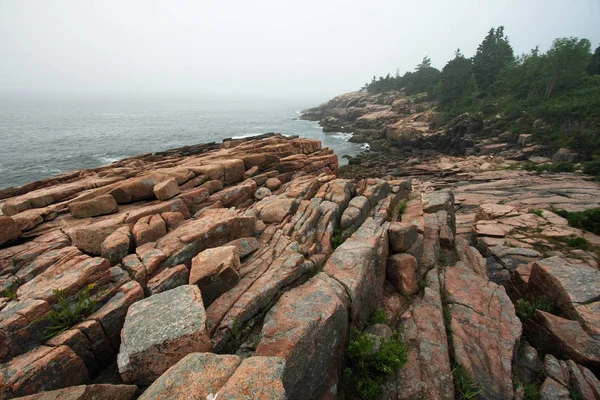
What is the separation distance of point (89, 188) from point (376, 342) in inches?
751

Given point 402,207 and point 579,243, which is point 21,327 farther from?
point 579,243

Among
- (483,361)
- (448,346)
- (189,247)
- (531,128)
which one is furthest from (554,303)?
(531,128)

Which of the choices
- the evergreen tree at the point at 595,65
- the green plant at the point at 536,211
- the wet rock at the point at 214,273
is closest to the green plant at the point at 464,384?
the wet rock at the point at 214,273

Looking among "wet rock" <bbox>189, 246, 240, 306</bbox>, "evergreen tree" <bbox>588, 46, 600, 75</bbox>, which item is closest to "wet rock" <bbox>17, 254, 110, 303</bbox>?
"wet rock" <bbox>189, 246, 240, 306</bbox>

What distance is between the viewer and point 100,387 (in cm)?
514

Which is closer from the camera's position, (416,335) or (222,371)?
(222,371)

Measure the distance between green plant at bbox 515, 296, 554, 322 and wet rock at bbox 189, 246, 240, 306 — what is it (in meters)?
13.3

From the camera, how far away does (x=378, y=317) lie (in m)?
9.38

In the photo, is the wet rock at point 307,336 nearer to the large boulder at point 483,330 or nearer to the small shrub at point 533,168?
the large boulder at point 483,330

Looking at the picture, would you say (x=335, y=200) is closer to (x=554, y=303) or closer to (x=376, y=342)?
(x=376, y=342)

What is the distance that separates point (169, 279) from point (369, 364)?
7.05 m

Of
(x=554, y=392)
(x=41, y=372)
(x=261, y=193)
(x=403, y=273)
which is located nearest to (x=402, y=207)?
(x=403, y=273)

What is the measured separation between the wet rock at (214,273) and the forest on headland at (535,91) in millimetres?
51879

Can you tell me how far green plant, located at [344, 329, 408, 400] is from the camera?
7445 millimetres
